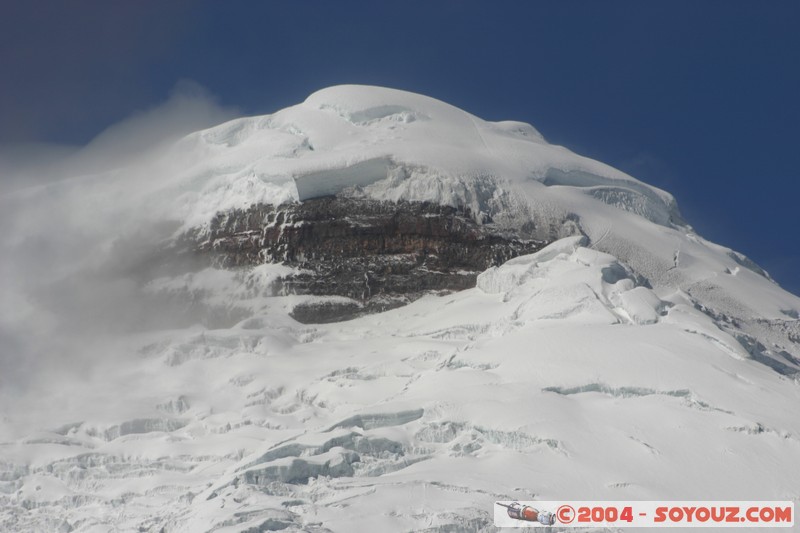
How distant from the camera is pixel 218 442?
63.9 m

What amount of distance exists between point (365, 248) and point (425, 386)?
25492 mm

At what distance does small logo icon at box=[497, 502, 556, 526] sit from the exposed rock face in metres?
35.3

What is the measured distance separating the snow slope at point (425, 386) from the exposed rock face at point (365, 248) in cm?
140

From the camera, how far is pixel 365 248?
3465 inches

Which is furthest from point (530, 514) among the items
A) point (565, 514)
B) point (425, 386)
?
point (425, 386)

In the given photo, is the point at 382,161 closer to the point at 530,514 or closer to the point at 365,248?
the point at 365,248

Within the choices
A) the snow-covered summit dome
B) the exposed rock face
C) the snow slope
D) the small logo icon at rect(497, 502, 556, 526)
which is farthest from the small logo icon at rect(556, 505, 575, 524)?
the snow-covered summit dome

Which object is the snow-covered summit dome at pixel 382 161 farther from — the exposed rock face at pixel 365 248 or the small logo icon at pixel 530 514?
the small logo icon at pixel 530 514

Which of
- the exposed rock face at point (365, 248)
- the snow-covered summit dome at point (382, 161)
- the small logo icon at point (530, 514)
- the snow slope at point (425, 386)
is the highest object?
the snow-covered summit dome at point (382, 161)

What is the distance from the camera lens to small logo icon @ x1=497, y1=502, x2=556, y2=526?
4984cm

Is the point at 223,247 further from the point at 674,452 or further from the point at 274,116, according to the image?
the point at 674,452

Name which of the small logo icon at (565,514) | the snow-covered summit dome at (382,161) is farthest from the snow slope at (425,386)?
the small logo icon at (565,514)

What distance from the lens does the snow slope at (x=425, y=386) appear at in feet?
176

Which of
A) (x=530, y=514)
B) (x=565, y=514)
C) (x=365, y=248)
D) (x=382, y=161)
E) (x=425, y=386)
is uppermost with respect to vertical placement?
(x=382, y=161)
